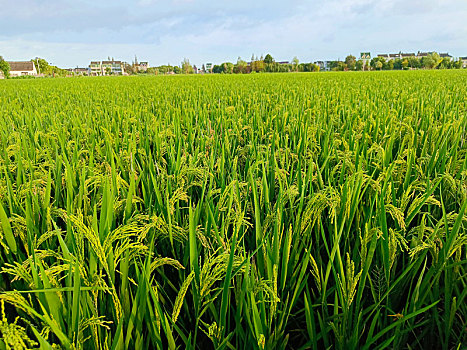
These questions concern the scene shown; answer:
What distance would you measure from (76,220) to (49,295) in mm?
160

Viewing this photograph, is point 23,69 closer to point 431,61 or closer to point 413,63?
point 413,63

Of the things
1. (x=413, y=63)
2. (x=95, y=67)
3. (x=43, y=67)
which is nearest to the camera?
(x=413, y=63)

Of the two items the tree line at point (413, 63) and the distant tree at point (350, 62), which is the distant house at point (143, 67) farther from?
the distant tree at point (350, 62)

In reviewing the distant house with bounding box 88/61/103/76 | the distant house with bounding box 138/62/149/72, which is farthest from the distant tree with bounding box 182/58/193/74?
the distant house with bounding box 88/61/103/76

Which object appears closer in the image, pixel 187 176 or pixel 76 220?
pixel 76 220

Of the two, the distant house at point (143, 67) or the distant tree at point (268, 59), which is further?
the distant house at point (143, 67)

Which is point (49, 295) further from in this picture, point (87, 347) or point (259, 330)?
point (259, 330)

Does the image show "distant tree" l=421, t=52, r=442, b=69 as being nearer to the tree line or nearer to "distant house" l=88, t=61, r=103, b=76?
the tree line

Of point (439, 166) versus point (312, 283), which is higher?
point (439, 166)

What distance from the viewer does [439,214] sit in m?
1.17

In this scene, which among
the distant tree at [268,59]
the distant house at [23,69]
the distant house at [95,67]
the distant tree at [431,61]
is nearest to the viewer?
the distant tree at [431,61]

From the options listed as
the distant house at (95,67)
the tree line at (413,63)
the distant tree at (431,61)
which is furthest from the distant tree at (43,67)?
the distant tree at (431,61)

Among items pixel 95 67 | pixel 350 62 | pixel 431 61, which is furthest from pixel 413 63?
pixel 95 67

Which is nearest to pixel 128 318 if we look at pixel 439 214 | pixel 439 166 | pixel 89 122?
pixel 439 214
